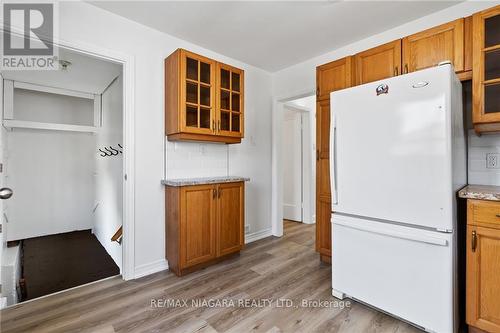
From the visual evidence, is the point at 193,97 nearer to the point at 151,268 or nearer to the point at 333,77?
the point at 333,77

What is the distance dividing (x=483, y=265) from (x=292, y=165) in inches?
133

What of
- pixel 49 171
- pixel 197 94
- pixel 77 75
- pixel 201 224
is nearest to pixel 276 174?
pixel 201 224

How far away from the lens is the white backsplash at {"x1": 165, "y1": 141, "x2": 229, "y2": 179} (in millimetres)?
2641

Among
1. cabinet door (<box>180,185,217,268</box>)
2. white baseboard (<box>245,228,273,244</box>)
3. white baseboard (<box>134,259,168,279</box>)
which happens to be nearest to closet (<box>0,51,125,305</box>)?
white baseboard (<box>134,259,168,279</box>)

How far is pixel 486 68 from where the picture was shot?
168cm

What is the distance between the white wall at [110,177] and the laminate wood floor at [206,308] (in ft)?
2.64

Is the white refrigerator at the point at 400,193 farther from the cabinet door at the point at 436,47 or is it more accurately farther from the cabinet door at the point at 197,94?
the cabinet door at the point at 197,94

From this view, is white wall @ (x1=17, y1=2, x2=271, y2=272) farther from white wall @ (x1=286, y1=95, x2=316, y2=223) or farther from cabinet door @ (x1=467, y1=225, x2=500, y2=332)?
cabinet door @ (x1=467, y1=225, x2=500, y2=332)

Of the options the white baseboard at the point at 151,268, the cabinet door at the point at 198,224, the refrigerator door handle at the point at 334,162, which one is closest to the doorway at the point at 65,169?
the white baseboard at the point at 151,268

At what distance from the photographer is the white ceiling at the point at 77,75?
3111 millimetres

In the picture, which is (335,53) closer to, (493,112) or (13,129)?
(493,112)

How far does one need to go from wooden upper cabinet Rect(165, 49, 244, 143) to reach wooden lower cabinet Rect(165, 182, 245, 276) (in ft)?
1.83

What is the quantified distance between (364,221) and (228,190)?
142 centimetres

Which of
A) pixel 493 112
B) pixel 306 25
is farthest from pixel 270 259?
pixel 306 25
